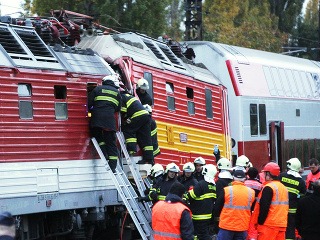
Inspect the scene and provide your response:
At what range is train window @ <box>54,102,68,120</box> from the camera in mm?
16172

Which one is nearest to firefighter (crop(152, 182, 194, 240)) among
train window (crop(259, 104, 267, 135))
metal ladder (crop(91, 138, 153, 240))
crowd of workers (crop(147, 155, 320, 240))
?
crowd of workers (crop(147, 155, 320, 240))

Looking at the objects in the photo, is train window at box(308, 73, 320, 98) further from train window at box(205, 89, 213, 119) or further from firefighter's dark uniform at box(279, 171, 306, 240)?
firefighter's dark uniform at box(279, 171, 306, 240)

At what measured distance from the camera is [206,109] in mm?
22641

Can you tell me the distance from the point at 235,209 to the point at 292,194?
7.83 feet

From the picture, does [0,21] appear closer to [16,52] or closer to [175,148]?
[16,52]

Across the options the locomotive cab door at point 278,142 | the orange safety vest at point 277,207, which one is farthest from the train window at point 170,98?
the locomotive cab door at point 278,142

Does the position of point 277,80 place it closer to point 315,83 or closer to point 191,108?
point 315,83

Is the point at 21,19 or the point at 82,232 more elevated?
the point at 21,19

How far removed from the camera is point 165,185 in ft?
50.9

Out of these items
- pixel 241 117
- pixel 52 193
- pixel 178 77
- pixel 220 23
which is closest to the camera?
pixel 52 193

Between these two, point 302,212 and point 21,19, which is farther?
point 21,19

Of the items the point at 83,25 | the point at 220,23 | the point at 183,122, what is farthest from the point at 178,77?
the point at 220,23

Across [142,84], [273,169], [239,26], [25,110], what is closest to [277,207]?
[273,169]

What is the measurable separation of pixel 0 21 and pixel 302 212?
19.8 feet
